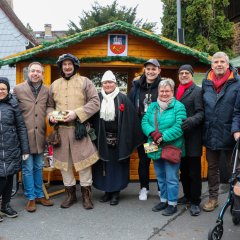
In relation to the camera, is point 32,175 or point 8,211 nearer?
point 8,211

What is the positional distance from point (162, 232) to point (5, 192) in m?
1.94

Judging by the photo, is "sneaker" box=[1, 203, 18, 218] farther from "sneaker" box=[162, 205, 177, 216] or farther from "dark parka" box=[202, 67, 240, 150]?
"dark parka" box=[202, 67, 240, 150]

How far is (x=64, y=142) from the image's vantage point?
16.1ft

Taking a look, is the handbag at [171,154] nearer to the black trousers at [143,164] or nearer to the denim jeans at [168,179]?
the denim jeans at [168,179]

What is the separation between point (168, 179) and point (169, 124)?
68 centimetres

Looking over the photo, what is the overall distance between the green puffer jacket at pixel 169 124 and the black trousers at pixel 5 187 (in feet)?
5.71

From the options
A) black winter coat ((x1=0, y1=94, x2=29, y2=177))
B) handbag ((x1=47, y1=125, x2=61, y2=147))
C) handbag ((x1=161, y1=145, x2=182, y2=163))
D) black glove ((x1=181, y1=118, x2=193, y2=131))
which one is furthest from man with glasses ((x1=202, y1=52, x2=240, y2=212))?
black winter coat ((x1=0, y1=94, x2=29, y2=177))

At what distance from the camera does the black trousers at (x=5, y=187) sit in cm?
445

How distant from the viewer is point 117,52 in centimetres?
602

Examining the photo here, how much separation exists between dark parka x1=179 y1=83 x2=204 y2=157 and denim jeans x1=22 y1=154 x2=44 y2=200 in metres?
1.91

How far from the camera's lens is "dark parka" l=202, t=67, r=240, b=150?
14.3 ft

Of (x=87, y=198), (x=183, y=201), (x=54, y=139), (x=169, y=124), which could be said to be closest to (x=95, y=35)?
(x=54, y=139)

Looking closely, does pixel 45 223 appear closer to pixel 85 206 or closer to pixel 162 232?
pixel 85 206

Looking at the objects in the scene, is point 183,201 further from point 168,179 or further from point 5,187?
point 5,187
